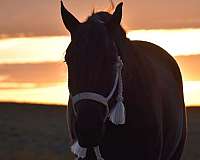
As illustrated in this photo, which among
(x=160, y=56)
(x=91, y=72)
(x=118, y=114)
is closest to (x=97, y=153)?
(x=118, y=114)

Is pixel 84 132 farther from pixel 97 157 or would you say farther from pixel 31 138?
pixel 31 138

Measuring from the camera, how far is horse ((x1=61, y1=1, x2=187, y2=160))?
16.9ft

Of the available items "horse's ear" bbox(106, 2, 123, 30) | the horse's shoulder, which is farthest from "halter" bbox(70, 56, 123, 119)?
the horse's shoulder

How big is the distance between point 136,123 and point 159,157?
2.16ft

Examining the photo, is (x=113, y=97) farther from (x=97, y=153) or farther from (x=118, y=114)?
(x=97, y=153)

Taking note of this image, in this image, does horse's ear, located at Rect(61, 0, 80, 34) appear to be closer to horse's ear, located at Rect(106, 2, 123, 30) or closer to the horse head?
the horse head

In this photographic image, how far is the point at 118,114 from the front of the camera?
5.37m

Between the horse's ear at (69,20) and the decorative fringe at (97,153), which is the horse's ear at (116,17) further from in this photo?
the decorative fringe at (97,153)

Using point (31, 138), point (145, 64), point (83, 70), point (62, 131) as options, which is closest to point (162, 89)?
point (145, 64)

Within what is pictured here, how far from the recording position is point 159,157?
647 cm

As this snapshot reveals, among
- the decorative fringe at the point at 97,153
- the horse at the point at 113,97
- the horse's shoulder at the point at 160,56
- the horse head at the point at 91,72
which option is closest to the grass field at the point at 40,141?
the horse's shoulder at the point at 160,56

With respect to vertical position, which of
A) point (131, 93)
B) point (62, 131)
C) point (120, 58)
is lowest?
point (62, 131)

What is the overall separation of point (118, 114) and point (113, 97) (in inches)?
5.4

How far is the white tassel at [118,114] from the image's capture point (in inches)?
210
